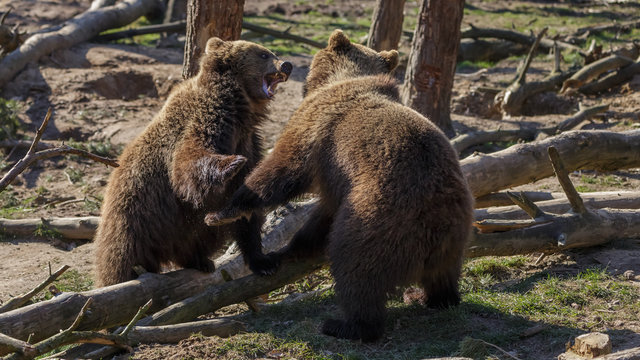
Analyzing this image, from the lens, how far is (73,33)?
44.4 ft

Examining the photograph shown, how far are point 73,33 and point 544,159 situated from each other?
32.4 ft

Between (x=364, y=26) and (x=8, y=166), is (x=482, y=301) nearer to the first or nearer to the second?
(x=8, y=166)

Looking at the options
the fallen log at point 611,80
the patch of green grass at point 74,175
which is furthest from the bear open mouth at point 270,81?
the fallen log at point 611,80

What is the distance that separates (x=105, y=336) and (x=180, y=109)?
85.4 inches

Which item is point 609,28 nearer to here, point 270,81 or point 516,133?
point 516,133

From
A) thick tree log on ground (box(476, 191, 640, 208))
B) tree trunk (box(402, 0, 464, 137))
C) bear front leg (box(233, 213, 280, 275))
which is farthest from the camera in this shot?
tree trunk (box(402, 0, 464, 137))

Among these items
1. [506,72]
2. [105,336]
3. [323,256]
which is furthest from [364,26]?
[105,336]

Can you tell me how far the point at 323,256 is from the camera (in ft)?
18.2

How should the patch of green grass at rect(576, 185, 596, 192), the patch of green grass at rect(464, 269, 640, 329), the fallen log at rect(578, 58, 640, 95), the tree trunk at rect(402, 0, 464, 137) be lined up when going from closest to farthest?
the patch of green grass at rect(464, 269, 640, 329) → the patch of green grass at rect(576, 185, 596, 192) → the tree trunk at rect(402, 0, 464, 137) → the fallen log at rect(578, 58, 640, 95)

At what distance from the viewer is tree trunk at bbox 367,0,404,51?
10.3 metres

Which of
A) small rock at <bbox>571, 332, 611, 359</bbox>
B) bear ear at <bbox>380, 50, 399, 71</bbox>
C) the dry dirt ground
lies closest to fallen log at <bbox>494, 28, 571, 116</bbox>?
the dry dirt ground

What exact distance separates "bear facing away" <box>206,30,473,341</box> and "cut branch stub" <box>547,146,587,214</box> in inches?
42.4

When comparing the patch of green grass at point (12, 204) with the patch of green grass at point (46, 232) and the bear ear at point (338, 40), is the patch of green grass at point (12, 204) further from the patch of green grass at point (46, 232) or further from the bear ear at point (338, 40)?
the bear ear at point (338, 40)

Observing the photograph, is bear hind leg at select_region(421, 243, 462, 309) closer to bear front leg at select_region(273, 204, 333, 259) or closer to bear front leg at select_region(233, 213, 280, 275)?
bear front leg at select_region(273, 204, 333, 259)
